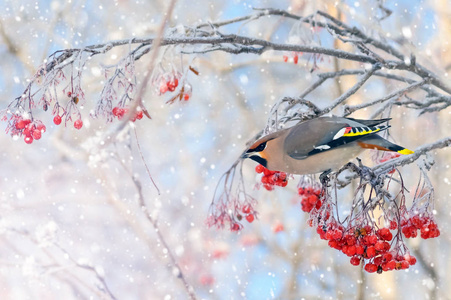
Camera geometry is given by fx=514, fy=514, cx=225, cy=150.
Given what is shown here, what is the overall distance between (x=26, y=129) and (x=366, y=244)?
1.52m

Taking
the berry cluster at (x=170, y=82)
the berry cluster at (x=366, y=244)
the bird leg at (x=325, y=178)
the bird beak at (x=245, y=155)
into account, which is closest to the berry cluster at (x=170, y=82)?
the berry cluster at (x=170, y=82)

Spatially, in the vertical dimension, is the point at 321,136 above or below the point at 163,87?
below

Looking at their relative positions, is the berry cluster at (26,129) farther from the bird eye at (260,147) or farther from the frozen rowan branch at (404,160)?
the frozen rowan branch at (404,160)

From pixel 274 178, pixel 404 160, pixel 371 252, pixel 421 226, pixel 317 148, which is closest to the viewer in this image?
pixel 371 252

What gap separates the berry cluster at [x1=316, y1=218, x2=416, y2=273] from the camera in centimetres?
192

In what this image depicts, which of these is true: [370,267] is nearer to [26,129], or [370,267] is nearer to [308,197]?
[308,197]

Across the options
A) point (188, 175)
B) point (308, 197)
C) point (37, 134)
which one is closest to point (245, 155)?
point (308, 197)

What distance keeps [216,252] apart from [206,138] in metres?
2.27

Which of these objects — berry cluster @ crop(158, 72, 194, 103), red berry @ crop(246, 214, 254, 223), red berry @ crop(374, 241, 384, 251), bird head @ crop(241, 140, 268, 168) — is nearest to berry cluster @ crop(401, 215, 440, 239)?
red berry @ crop(374, 241, 384, 251)

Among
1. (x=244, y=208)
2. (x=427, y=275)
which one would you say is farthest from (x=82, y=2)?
(x=427, y=275)

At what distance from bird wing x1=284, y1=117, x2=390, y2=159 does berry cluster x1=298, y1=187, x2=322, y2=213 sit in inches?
13.1

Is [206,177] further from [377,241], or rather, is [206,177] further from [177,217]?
[377,241]

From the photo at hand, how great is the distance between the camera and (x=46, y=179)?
825 cm

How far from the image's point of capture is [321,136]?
232 cm
